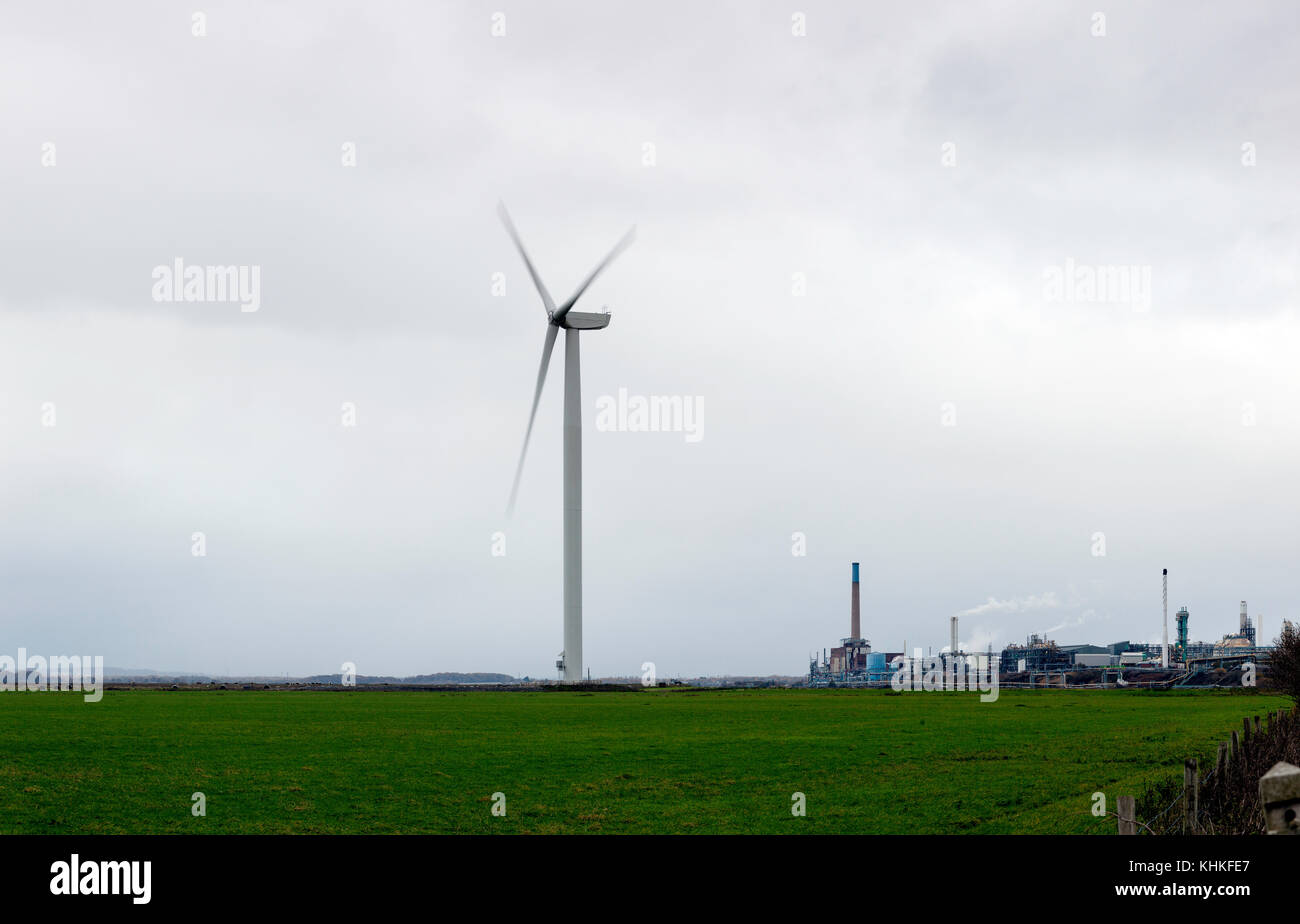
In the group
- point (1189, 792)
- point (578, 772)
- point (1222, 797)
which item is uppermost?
point (1189, 792)

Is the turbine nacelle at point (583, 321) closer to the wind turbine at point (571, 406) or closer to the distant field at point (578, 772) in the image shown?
the wind turbine at point (571, 406)

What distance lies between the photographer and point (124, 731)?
178 feet

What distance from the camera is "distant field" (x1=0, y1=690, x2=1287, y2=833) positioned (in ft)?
83.7

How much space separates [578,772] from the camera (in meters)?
36.1

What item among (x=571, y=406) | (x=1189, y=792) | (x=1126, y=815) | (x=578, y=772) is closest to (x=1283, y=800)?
(x=1126, y=815)

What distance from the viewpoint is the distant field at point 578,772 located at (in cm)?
2552

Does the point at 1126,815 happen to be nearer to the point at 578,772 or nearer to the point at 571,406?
the point at 578,772

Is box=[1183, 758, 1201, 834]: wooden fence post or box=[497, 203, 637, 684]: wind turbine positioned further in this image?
box=[497, 203, 637, 684]: wind turbine

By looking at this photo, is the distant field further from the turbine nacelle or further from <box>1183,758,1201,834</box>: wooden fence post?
the turbine nacelle

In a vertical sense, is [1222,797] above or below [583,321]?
below

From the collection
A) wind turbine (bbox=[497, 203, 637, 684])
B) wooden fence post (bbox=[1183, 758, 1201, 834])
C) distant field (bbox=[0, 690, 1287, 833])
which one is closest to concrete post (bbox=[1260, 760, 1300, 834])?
wooden fence post (bbox=[1183, 758, 1201, 834])
